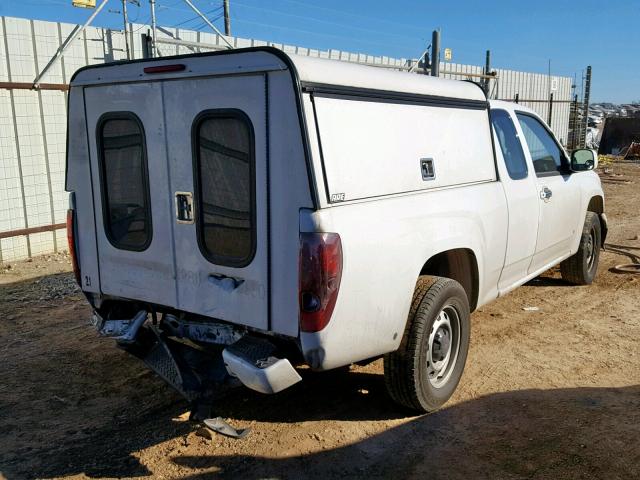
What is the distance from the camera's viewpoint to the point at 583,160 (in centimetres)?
596

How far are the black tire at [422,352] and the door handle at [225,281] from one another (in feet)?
3.44

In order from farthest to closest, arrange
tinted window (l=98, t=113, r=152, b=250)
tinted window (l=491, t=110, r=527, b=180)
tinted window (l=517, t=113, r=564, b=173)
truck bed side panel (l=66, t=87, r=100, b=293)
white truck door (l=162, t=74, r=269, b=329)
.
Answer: tinted window (l=517, t=113, r=564, b=173) → tinted window (l=491, t=110, r=527, b=180) → truck bed side panel (l=66, t=87, r=100, b=293) → tinted window (l=98, t=113, r=152, b=250) → white truck door (l=162, t=74, r=269, b=329)

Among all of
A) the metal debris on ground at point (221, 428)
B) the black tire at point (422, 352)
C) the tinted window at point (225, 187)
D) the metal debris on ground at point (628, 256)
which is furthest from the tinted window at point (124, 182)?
the metal debris on ground at point (628, 256)

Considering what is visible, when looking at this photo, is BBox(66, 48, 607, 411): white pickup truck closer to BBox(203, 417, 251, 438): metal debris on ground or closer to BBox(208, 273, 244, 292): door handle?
BBox(208, 273, 244, 292): door handle

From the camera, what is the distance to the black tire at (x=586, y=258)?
262 inches

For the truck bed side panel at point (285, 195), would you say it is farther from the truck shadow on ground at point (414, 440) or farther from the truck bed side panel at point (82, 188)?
the truck bed side panel at point (82, 188)

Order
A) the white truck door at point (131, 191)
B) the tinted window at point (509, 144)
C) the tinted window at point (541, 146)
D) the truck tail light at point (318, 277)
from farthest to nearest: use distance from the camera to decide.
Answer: the tinted window at point (541, 146) → the tinted window at point (509, 144) → the white truck door at point (131, 191) → the truck tail light at point (318, 277)

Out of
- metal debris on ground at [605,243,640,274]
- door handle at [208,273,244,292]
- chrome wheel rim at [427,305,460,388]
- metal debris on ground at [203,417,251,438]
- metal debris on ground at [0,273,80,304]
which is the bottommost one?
metal debris on ground at [0,273,80,304]

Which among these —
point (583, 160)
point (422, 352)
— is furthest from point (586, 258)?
point (422, 352)

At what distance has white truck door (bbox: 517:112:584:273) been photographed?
5.43 m

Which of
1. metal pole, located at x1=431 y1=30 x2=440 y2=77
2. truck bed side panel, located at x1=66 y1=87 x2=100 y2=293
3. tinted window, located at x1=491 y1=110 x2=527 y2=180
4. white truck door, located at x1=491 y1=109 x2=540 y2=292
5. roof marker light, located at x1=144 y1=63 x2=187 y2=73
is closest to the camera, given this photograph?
roof marker light, located at x1=144 y1=63 x2=187 y2=73

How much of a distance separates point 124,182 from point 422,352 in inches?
84.6

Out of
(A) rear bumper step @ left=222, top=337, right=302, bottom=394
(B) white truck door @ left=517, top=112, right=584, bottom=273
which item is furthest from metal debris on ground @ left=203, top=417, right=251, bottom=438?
(B) white truck door @ left=517, top=112, right=584, bottom=273

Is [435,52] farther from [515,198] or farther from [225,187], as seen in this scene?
[225,187]
